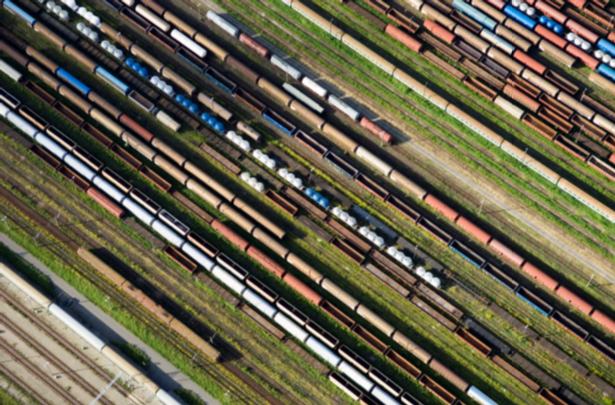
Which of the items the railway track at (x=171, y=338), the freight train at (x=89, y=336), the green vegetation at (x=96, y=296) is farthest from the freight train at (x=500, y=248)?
the freight train at (x=89, y=336)

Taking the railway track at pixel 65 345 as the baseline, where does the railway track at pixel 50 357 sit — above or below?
below

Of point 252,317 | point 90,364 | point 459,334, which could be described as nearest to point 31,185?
point 90,364

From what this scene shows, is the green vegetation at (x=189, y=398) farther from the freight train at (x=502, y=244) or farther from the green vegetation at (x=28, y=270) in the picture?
the freight train at (x=502, y=244)

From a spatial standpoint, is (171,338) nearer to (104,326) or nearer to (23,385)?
(104,326)

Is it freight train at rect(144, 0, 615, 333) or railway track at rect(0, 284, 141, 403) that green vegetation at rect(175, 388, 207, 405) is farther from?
freight train at rect(144, 0, 615, 333)

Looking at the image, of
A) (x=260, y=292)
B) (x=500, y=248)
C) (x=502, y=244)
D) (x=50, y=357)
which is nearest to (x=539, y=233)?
(x=502, y=244)

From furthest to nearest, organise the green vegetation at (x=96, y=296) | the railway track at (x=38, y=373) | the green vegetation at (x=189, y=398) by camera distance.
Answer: the green vegetation at (x=96, y=296)
the green vegetation at (x=189, y=398)
the railway track at (x=38, y=373)
